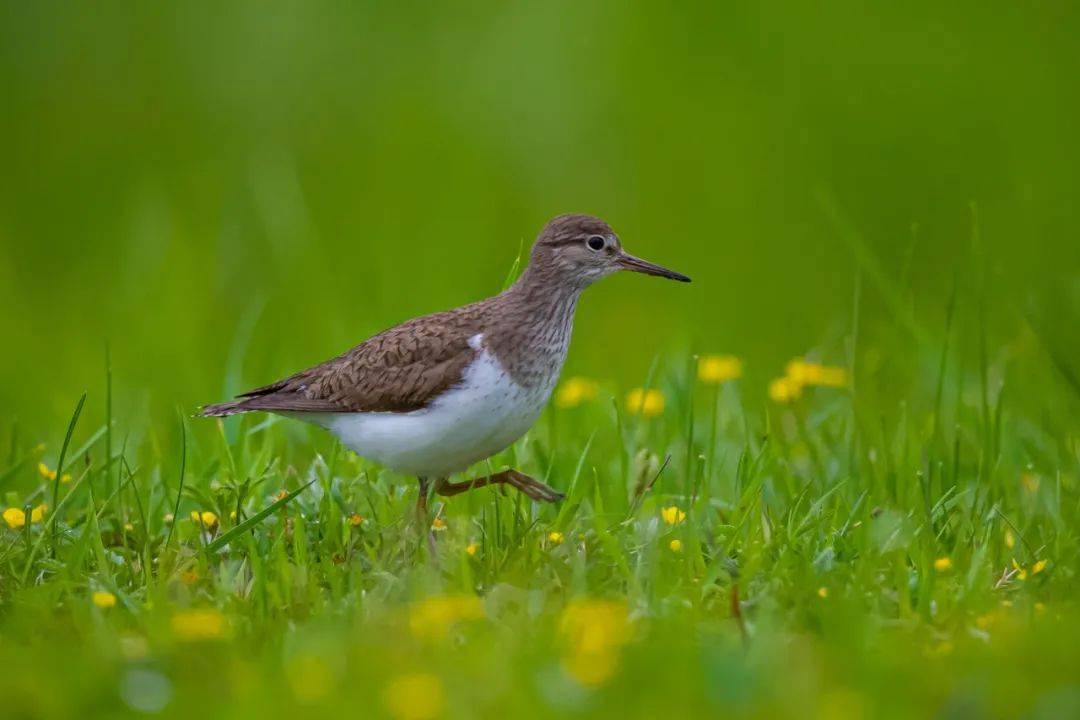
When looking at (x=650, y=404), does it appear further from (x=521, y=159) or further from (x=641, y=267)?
(x=521, y=159)

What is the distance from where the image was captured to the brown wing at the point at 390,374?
643cm

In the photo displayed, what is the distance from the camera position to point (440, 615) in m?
4.80

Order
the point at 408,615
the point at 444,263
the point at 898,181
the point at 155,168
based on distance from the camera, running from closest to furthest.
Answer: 1. the point at 408,615
2. the point at 444,263
3. the point at 898,181
4. the point at 155,168

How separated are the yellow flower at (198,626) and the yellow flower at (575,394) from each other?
3236 millimetres

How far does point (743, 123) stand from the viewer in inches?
530

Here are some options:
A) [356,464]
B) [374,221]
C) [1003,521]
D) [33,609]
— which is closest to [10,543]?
[33,609]

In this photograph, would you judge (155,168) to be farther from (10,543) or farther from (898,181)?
(10,543)

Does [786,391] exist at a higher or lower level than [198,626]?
lower

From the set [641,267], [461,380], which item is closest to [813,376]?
[641,267]

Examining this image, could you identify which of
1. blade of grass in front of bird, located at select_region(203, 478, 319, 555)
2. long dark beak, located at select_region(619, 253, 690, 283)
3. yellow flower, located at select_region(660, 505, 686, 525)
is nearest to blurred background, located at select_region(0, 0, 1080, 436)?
long dark beak, located at select_region(619, 253, 690, 283)

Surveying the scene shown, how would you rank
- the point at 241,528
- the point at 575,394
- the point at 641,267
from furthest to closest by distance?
the point at 575,394 → the point at 641,267 → the point at 241,528

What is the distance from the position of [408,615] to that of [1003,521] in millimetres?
2563

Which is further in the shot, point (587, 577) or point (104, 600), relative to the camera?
point (587, 577)

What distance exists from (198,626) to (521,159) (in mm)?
8924
